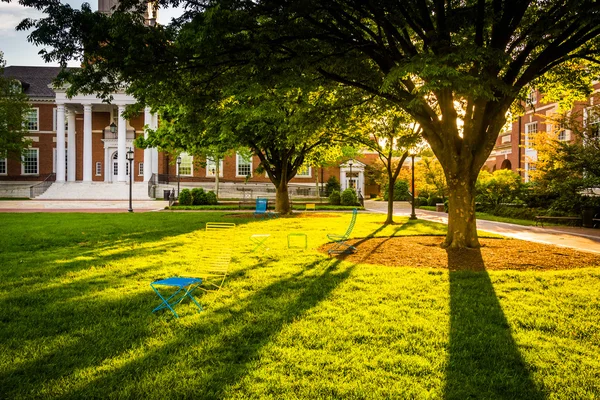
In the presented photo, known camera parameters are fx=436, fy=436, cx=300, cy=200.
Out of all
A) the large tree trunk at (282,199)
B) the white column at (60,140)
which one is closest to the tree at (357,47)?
the large tree trunk at (282,199)

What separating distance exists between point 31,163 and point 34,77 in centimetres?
1098

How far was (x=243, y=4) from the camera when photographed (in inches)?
315

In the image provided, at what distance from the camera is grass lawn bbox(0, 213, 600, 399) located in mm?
3604

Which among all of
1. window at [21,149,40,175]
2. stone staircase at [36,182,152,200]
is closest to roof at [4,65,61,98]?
window at [21,149,40,175]

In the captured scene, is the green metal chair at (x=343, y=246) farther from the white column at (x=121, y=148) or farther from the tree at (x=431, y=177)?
the white column at (x=121, y=148)

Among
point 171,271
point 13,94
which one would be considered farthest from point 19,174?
point 171,271

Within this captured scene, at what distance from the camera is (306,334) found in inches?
186

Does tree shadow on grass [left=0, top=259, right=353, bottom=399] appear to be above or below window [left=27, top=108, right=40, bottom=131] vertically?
below

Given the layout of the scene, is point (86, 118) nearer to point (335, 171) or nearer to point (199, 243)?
point (335, 171)

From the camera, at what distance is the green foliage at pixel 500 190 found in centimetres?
2500

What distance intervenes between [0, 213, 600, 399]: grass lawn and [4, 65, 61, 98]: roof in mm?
49721

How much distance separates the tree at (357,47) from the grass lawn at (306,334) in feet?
11.3

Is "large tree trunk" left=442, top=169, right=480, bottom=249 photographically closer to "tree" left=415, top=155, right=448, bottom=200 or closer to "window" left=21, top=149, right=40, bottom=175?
"tree" left=415, top=155, right=448, bottom=200

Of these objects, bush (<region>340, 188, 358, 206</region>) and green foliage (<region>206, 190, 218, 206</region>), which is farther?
bush (<region>340, 188, 358, 206</region>)
